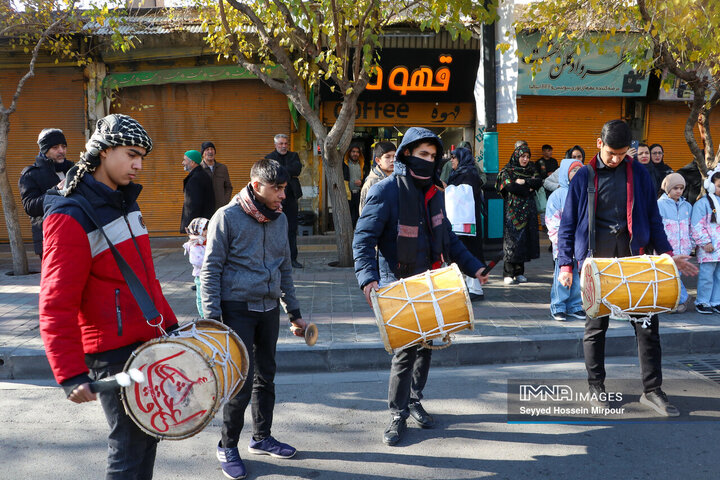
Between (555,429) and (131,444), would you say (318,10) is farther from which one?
(131,444)

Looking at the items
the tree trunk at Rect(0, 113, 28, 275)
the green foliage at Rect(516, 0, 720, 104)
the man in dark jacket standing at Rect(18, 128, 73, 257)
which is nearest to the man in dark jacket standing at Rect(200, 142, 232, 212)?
the man in dark jacket standing at Rect(18, 128, 73, 257)

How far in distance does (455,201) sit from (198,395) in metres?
4.98

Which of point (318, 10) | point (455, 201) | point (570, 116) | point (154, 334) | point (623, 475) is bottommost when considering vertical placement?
point (623, 475)

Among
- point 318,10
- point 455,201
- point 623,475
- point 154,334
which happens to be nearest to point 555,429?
point 623,475

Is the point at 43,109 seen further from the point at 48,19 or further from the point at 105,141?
the point at 105,141

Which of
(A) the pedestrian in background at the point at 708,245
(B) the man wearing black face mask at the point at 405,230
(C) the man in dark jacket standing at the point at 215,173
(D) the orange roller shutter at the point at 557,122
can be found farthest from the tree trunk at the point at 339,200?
(B) the man wearing black face mask at the point at 405,230

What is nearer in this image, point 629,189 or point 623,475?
point 623,475

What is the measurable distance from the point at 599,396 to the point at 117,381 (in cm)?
355

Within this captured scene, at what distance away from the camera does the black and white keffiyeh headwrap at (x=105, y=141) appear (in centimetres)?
251

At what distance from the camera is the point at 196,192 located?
859 cm

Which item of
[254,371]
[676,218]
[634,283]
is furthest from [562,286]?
[254,371]

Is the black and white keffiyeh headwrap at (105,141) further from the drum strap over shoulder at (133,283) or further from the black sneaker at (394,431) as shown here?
the black sneaker at (394,431)

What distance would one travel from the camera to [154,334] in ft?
8.70

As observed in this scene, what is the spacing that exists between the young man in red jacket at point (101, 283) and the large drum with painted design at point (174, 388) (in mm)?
122
